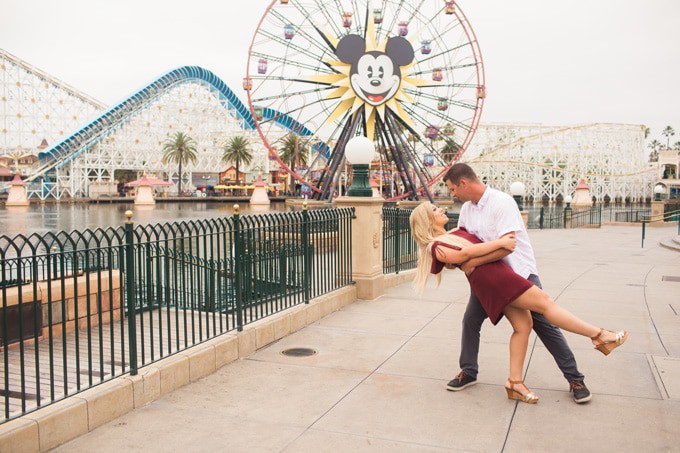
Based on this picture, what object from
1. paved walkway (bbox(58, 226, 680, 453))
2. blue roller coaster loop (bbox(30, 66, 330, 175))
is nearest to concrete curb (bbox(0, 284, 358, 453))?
paved walkway (bbox(58, 226, 680, 453))

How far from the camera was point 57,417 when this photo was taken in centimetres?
425

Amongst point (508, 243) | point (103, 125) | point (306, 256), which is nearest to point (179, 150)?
point (103, 125)

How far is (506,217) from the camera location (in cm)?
489

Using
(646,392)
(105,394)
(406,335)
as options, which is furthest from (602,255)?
(105,394)

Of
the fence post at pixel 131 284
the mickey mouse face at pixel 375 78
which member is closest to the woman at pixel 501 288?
the fence post at pixel 131 284

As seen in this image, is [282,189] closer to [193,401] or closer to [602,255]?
[602,255]

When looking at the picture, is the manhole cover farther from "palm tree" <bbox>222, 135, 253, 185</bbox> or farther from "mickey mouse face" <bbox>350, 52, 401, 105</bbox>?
"palm tree" <bbox>222, 135, 253, 185</bbox>

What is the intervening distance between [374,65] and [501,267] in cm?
2737

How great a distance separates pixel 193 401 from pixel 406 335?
118 inches

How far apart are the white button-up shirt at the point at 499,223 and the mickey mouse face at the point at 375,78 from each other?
26.8 metres

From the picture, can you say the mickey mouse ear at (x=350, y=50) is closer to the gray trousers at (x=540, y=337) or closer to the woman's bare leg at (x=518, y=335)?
the gray trousers at (x=540, y=337)

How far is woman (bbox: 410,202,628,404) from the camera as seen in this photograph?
16.0 feet

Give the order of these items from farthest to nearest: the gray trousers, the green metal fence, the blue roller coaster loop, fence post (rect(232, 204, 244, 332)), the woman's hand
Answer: the blue roller coaster loop, fence post (rect(232, 204, 244, 332)), the green metal fence, the gray trousers, the woman's hand

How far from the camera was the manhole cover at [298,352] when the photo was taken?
22.1 ft
